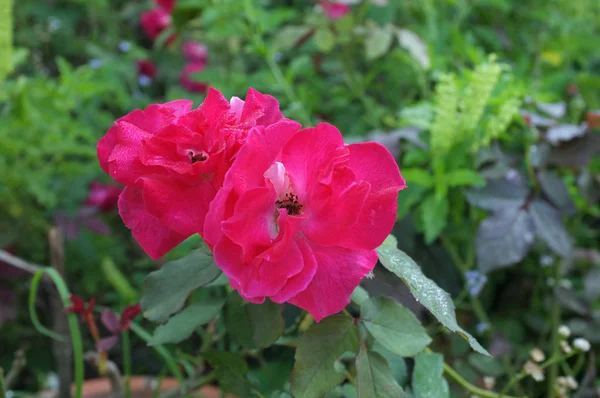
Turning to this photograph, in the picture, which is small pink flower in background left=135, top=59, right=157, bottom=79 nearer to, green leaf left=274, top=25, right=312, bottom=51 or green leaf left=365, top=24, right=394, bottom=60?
green leaf left=274, top=25, right=312, bottom=51

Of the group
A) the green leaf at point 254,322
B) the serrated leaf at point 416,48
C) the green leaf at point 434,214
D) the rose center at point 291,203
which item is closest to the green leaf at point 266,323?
the green leaf at point 254,322

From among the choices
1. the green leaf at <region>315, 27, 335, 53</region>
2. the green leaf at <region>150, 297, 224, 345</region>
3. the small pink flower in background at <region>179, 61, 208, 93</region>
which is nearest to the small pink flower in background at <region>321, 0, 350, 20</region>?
the green leaf at <region>315, 27, 335, 53</region>

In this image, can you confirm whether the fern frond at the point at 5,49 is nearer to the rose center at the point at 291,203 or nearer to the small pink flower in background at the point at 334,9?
the small pink flower in background at the point at 334,9

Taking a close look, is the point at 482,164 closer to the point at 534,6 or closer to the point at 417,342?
the point at 417,342

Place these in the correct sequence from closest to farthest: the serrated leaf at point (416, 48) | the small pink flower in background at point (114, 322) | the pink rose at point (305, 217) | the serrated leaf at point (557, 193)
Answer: the pink rose at point (305, 217) < the small pink flower in background at point (114, 322) < the serrated leaf at point (557, 193) < the serrated leaf at point (416, 48)

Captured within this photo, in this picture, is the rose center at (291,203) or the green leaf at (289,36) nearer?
the rose center at (291,203)

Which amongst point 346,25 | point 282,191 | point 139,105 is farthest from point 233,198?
point 139,105

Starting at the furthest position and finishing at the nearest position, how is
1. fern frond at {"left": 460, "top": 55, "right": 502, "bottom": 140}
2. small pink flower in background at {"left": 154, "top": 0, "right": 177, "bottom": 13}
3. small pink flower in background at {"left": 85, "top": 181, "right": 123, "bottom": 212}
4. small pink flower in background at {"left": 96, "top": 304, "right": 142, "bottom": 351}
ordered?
1. small pink flower in background at {"left": 154, "top": 0, "right": 177, "bottom": 13}
2. small pink flower in background at {"left": 85, "top": 181, "right": 123, "bottom": 212}
3. fern frond at {"left": 460, "top": 55, "right": 502, "bottom": 140}
4. small pink flower in background at {"left": 96, "top": 304, "right": 142, "bottom": 351}
